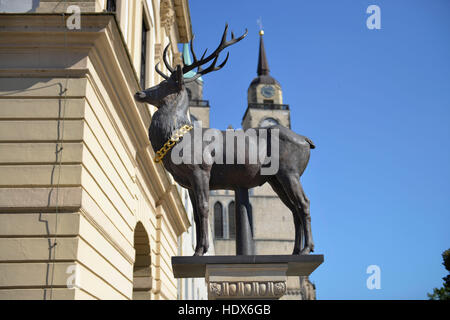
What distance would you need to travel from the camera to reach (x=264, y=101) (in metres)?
76.2

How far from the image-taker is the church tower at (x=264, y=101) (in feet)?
232

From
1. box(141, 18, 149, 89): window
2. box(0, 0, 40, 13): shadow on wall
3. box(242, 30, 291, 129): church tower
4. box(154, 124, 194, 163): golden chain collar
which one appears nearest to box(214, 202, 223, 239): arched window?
box(242, 30, 291, 129): church tower

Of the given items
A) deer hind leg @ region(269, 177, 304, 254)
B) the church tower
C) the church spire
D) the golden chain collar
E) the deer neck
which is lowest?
deer hind leg @ region(269, 177, 304, 254)

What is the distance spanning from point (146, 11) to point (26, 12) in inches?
274

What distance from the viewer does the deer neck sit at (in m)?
5.43

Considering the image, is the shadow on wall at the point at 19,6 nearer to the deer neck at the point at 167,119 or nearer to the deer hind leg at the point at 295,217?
the deer neck at the point at 167,119

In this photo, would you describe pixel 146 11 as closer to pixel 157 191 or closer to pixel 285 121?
pixel 157 191

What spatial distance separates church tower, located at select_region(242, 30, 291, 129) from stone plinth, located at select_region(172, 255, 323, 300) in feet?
201

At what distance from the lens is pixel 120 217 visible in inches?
426

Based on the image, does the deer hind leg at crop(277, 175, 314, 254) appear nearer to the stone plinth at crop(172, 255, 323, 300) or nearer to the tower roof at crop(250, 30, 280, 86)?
the stone plinth at crop(172, 255, 323, 300)

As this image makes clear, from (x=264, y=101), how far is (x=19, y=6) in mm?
67898

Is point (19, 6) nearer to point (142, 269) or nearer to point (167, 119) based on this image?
point (167, 119)
